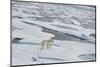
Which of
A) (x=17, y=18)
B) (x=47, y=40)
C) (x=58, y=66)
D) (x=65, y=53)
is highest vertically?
(x=17, y=18)

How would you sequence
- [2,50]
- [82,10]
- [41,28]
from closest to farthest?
[2,50], [41,28], [82,10]

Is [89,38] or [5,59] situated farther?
[89,38]

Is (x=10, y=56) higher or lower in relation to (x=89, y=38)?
lower

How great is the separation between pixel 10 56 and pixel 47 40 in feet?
1.47

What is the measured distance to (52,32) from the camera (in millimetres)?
2412

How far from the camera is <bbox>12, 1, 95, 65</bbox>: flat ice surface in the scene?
2.27m

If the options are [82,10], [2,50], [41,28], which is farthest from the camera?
[82,10]

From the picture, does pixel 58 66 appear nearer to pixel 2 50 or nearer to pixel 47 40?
pixel 47 40

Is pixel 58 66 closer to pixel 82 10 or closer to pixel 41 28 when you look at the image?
pixel 41 28

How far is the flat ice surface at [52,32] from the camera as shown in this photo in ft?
7.44

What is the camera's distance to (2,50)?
221 centimetres

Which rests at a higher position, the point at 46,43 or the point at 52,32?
the point at 52,32

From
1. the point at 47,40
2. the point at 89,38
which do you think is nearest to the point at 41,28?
the point at 47,40

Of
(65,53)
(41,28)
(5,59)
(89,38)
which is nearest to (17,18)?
(41,28)
